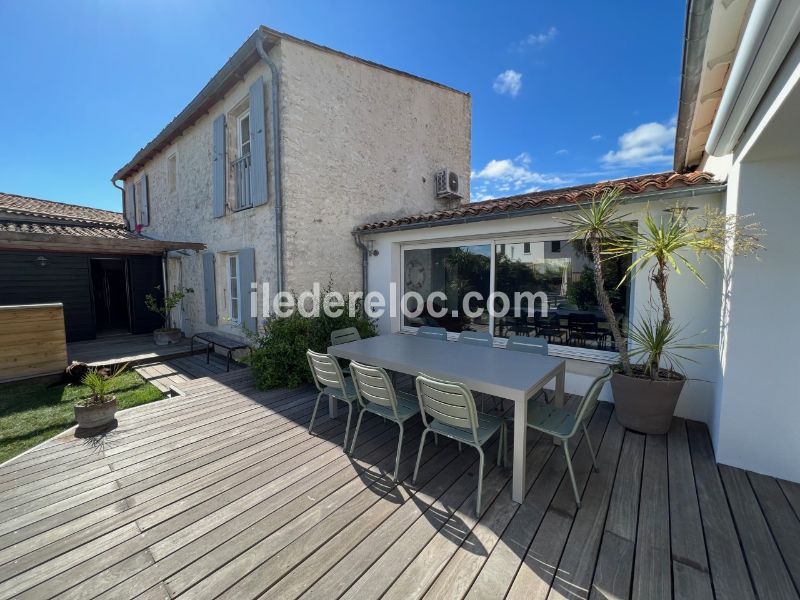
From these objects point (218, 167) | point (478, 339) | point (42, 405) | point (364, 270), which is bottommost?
point (42, 405)

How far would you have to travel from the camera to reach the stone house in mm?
5727

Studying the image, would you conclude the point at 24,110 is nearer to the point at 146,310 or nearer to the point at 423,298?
the point at 146,310

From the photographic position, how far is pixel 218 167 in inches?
273

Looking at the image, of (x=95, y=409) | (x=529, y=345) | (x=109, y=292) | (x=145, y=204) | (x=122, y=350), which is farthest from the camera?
(x=109, y=292)

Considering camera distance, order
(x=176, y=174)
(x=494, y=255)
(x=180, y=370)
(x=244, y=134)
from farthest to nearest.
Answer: (x=176, y=174), (x=244, y=134), (x=180, y=370), (x=494, y=255)

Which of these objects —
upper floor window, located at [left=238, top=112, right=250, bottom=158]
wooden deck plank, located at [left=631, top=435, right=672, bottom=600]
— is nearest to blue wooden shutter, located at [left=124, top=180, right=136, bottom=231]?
upper floor window, located at [left=238, top=112, right=250, bottom=158]

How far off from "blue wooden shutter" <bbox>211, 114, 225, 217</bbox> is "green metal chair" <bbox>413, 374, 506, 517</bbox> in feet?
21.6

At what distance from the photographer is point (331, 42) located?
20.4ft

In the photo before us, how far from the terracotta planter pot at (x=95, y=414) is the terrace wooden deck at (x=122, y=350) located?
3.21 metres

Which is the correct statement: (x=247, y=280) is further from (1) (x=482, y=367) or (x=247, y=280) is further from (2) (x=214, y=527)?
(1) (x=482, y=367)

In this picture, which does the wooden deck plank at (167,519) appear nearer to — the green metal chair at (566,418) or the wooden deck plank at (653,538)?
the green metal chair at (566,418)

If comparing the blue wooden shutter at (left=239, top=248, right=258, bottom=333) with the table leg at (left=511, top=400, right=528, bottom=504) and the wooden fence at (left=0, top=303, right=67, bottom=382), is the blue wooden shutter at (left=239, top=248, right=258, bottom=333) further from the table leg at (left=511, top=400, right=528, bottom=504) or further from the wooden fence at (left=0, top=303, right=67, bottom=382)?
the table leg at (left=511, top=400, right=528, bottom=504)

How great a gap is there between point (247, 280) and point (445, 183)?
17.3 feet

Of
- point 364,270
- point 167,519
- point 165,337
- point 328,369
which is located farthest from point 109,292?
point 167,519
